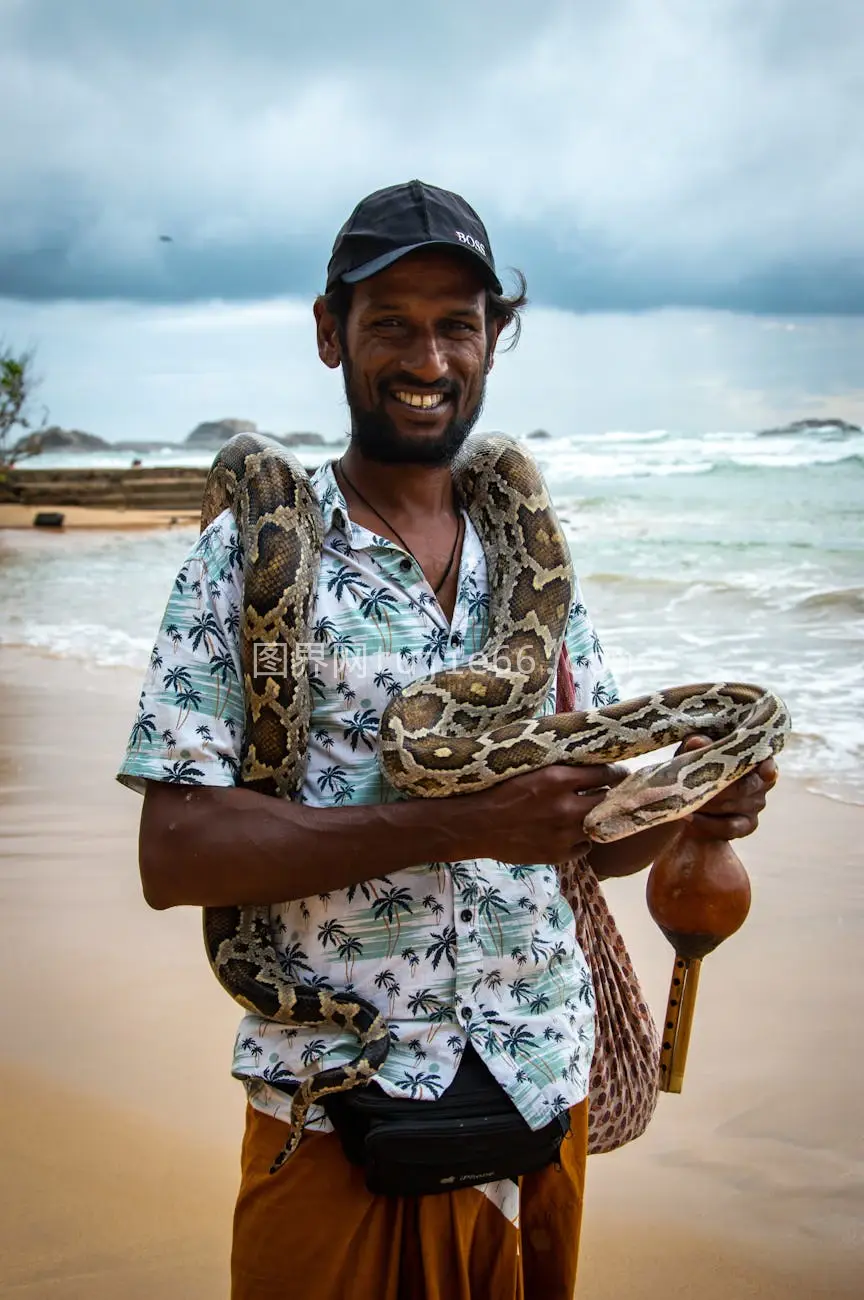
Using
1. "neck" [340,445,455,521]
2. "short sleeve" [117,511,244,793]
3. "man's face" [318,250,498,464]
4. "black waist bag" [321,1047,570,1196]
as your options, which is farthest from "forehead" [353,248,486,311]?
"black waist bag" [321,1047,570,1196]

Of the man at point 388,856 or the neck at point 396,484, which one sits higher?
the neck at point 396,484

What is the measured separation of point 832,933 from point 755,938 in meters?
0.31

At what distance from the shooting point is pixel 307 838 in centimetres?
187

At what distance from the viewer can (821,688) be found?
28.2ft

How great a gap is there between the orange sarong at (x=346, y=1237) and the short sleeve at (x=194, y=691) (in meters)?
0.60

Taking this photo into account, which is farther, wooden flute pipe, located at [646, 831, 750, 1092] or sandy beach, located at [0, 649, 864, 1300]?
sandy beach, located at [0, 649, 864, 1300]

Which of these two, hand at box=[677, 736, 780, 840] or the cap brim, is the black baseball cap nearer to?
the cap brim

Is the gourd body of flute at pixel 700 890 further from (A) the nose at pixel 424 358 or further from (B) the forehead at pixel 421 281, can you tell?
(B) the forehead at pixel 421 281

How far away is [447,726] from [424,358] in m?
0.65

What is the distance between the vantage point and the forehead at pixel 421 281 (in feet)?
6.75

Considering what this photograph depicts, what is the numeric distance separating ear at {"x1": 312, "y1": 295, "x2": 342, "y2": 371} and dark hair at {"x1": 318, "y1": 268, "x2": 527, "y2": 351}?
0.04ft

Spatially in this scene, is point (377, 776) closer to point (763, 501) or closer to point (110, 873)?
point (110, 873)

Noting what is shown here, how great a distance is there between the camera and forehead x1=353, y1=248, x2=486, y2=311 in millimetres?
2059

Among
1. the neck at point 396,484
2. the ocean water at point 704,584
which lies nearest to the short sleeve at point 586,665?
the neck at point 396,484
